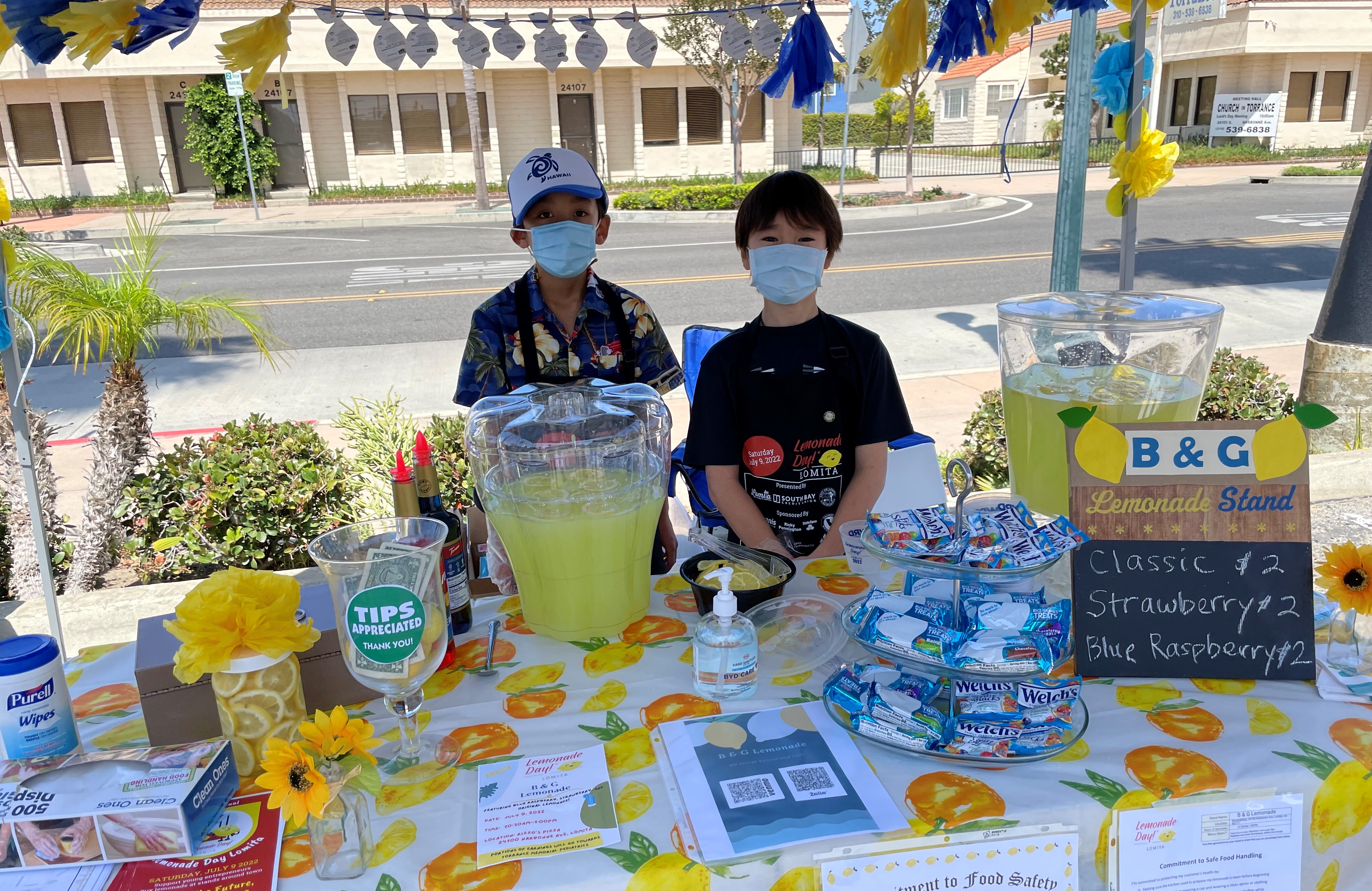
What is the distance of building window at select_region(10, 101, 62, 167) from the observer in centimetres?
1966

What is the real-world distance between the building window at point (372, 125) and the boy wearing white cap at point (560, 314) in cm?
2032

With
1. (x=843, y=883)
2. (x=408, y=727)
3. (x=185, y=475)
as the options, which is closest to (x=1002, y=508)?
(x=843, y=883)

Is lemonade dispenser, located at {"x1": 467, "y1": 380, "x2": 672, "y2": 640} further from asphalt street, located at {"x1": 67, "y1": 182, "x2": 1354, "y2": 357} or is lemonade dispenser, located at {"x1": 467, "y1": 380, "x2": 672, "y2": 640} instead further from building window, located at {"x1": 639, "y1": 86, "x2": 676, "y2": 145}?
building window, located at {"x1": 639, "y1": 86, "x2": 676, "y2": 145}

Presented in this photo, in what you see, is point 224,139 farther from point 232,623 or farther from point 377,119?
point 232,623

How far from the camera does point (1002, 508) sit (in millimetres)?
1287

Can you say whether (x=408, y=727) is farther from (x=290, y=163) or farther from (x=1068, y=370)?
(x=290, y=163)

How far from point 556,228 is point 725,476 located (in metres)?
0.77

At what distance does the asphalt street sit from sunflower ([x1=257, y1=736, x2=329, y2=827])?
6.90 m

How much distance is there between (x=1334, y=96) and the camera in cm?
2403

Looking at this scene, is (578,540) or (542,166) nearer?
(578,540)

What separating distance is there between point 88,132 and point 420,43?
73.5 ft

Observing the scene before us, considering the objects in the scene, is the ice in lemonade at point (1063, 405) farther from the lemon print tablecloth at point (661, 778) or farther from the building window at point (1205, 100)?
the building window at point (1205, 100)

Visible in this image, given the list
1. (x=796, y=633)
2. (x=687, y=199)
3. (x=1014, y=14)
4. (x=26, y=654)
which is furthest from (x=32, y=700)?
(x=687, y=199)

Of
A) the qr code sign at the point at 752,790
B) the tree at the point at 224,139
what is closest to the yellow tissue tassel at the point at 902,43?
the qr code sign at the point at 752,790
